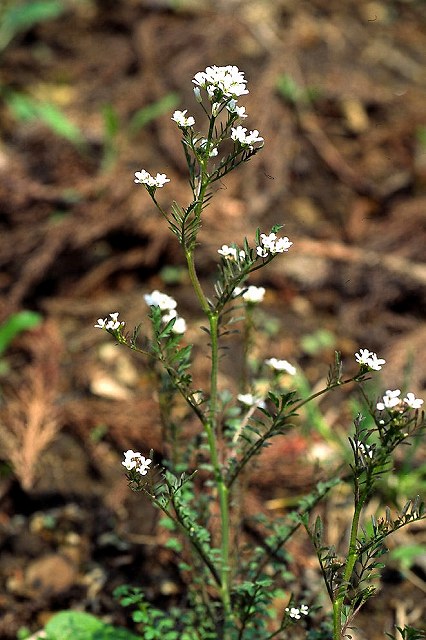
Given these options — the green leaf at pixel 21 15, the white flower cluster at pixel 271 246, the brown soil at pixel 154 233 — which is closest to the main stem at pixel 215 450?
the white flower cluster at pixel 271 246

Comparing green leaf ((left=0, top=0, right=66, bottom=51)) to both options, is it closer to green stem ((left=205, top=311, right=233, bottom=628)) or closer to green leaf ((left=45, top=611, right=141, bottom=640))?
green stem ((left=205, top=311, right=233, bottom=628))

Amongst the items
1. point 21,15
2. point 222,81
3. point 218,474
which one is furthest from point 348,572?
point 21,15

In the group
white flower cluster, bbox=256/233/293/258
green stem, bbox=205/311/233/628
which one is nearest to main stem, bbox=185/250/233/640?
green stem, bbox=205/311/233/628

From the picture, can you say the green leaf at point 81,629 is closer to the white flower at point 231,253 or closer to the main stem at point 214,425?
the main stem at point 214,425

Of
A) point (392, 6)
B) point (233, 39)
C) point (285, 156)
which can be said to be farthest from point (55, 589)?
point (392, 6)

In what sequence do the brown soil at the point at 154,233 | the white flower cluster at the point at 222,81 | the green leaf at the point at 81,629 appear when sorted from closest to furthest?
the white flower cluster at the point at 222,81, the green leaf at the point at 81,629, the brown soil at the point at 154,233

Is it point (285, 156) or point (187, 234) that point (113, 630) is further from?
point (285, 156)
